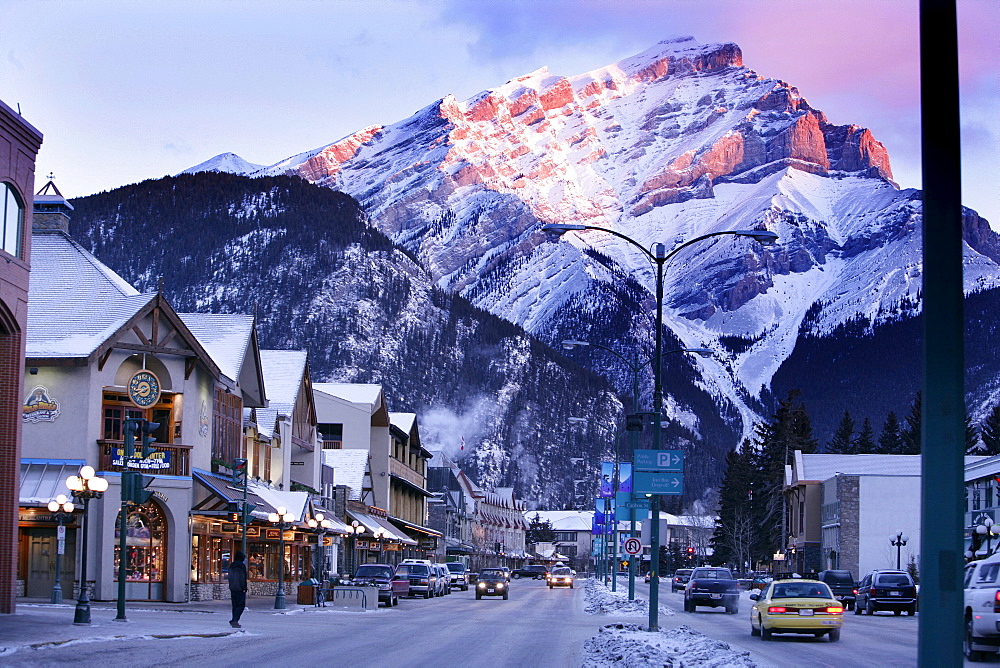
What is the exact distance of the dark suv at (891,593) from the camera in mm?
48375

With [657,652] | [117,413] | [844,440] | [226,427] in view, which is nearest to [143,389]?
[117,413]

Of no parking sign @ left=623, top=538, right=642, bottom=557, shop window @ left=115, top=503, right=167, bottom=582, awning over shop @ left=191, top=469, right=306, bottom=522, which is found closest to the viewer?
shop window @ left=115, top=503, right=167, bottom=582

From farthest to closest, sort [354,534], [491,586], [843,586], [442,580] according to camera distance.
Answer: [442,580] → [354,534] → [491,586] → [843,586]

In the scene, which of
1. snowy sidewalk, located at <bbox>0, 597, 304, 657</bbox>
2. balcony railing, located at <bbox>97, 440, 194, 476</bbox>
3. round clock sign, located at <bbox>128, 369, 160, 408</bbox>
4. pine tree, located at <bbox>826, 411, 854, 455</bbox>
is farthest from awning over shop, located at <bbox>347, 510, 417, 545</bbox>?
pine tree, located at <bbox>826, 411, 854, 455</bbox>

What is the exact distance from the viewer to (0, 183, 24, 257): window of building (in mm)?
30297

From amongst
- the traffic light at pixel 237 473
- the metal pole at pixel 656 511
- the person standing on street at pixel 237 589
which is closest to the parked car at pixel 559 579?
the traffic light at pixel 237 473

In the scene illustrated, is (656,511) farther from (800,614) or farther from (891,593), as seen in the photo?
(891,593)

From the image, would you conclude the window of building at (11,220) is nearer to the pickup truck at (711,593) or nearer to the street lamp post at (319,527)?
the street lamp post at (319,527)

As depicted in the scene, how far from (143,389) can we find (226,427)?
776 centimetres

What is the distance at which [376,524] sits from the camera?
76375mm

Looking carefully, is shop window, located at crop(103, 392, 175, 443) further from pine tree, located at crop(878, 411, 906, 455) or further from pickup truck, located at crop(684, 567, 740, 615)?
pine tree, located at crop(878, 411, 906, 455)

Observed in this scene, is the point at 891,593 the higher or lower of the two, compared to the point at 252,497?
lower

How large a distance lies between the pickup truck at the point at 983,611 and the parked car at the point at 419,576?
43.1m

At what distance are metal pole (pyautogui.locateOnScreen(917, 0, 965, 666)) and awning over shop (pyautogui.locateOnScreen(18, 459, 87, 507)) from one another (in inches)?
1358
